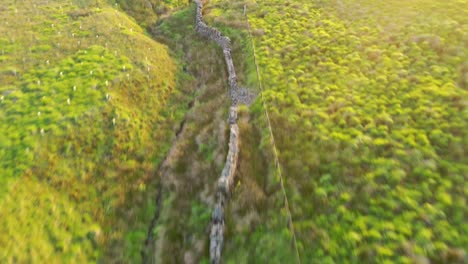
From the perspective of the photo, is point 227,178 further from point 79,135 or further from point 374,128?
point 79,135

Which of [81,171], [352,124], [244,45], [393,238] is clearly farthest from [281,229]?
[244,45]

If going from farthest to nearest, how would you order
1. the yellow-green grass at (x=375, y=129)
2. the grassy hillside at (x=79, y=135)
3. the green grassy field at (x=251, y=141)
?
the grassy hillside at (x=79, y=135) < the green grassy field at (x=251, y=141) < the yellow-green grass at (x=375, y=129)

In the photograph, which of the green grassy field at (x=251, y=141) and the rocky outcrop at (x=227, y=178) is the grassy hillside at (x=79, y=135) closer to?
the green grassy field at (x=251, y=141)

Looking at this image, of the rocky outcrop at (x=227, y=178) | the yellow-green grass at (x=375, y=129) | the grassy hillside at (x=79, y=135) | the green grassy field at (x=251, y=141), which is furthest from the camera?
the grassy hillside at (x=79, y=135)

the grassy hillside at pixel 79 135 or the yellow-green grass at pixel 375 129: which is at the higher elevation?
the yellow-green grass at pixel 375 129

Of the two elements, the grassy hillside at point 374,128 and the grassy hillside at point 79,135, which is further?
the grassy hillside at point 79,135

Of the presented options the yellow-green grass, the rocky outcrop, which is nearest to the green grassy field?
the yellow-green grass

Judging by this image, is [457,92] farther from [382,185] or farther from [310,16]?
[310,16]

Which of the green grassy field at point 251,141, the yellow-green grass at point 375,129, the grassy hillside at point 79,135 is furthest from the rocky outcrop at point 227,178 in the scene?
the grassy hillside at point 79,135
